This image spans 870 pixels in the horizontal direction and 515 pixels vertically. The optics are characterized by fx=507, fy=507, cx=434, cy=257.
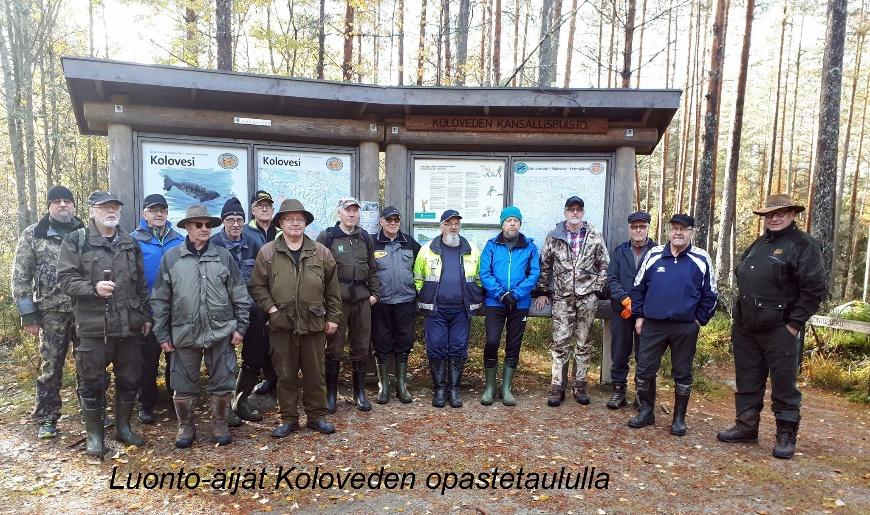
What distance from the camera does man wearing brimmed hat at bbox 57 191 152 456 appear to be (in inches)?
161

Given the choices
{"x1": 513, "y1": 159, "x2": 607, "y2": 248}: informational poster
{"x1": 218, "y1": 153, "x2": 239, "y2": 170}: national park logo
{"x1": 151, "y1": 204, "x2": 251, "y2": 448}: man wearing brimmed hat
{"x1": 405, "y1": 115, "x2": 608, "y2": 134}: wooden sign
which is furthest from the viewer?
{"x1": 513, "y1": 159, "x2": 607, "y2": 248}: informational poster

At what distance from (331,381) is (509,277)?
2.23 metres

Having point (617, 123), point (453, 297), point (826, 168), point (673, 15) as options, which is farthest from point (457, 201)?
point (673, 15)

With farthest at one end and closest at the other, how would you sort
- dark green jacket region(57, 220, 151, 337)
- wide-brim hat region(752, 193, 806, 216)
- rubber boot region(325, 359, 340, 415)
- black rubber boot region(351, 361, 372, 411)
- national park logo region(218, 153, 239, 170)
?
national park logo region(218, 153, 239, 170) < black rubber boot region(351, 361, 372, 411) < rubber boot region(325, 359, 340, 415) < wide-brim hat region(752, 193, 806, 216) < dark green jacket region(57, 220, 151, 337)

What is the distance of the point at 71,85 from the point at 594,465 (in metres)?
6.42

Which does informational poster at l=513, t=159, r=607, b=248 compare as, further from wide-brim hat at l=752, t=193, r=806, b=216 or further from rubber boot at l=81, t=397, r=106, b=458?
rubber boot at l=81, t=397, r=106, b=458

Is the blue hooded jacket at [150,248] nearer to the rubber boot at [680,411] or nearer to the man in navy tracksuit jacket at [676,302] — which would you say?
the man in navy tracksuit jacket at [676,302]

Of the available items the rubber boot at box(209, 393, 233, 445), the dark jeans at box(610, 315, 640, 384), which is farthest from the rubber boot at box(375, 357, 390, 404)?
the dark jeans at box(610, 315, 640, 384)

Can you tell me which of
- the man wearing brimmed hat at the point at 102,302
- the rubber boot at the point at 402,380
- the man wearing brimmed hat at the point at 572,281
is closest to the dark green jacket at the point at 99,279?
the man wearing brimmed hat at the point at 102,302

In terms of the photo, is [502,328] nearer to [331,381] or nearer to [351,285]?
[351,285]

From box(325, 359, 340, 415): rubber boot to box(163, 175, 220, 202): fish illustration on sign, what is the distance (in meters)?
2.48

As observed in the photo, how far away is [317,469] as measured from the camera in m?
4.06

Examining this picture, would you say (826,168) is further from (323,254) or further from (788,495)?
(323,254)

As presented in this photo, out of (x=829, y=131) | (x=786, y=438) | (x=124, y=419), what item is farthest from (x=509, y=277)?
(x=829, y=131)
